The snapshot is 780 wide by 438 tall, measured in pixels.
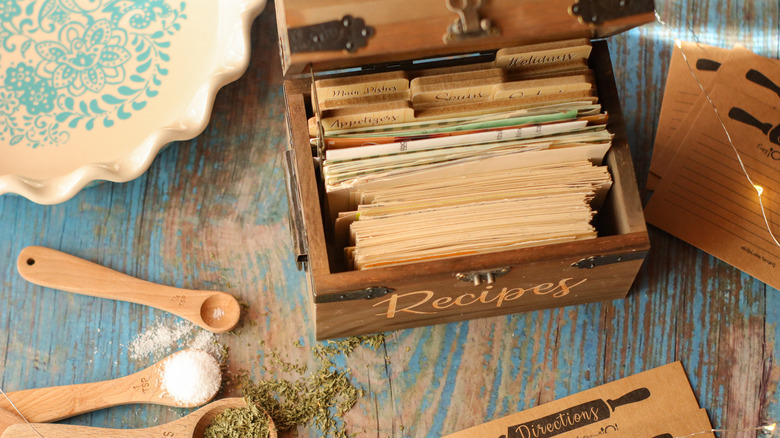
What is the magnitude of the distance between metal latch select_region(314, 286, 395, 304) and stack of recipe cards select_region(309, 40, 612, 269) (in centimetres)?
3

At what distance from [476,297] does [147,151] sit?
0.54 m

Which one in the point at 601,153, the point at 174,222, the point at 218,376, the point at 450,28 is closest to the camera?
the point at 450,28

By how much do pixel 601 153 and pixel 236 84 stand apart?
2.17 feet

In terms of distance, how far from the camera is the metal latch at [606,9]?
96 cm

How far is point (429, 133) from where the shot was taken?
1027 mm

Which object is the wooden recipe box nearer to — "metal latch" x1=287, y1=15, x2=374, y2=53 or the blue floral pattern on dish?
"metal latch" x1=287, y1=15, x2=374, y2=53

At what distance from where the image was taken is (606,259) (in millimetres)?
1038

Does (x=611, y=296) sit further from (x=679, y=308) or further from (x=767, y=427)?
(x=767, y=427)

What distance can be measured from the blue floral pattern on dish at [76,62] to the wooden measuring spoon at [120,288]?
20 centimetres

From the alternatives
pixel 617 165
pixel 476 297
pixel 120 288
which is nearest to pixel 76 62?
pixel 120 288

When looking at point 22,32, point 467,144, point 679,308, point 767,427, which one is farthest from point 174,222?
point 767,427

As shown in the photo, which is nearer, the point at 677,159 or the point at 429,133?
the point at 429,133

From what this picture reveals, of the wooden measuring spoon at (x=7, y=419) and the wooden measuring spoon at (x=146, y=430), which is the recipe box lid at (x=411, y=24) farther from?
the wooden measuring spoon at (x=7, y=419)

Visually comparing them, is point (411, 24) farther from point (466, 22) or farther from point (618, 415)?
point (618, 415)
